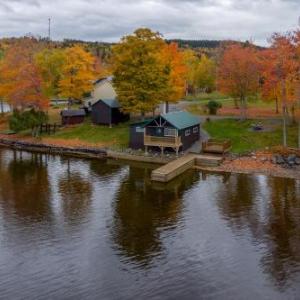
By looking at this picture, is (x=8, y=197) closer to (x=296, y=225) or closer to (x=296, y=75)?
(x=296, y=225)

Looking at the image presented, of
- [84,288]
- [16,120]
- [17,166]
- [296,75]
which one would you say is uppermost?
[296,75]

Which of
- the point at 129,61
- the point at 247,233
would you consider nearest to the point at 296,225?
the point at 247,233

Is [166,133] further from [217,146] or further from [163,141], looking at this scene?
[217,146]

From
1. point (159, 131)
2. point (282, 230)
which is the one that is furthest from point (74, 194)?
point (282, 230)

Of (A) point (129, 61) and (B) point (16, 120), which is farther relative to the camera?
(B) point (16, 120)

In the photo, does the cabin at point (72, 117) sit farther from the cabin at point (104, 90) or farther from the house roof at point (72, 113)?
the cabin at point (104, 90)

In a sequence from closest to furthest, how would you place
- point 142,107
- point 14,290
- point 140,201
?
point 14,290
point 140,201
point 142,107
